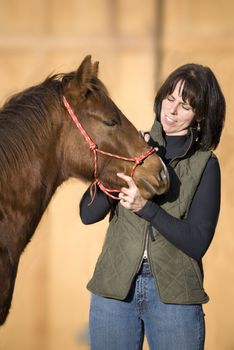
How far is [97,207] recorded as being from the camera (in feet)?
6.84

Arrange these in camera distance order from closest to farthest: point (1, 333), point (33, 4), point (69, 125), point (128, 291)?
point (128, 291) < point (69, 125) < point (33, 4) < point (1, 333)

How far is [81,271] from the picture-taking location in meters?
3.56

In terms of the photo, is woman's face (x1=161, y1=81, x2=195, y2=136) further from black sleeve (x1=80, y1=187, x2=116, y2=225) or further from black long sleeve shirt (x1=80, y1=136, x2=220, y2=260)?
black sleeve (x1=80, y1=187, x2=116, y2=225)

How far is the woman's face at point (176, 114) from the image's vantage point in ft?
6.65

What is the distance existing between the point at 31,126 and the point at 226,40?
1.93m

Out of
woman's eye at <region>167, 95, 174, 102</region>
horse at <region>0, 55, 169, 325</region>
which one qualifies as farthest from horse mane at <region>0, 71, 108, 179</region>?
woman's eye at <region>167, 95, 174, 102</region>

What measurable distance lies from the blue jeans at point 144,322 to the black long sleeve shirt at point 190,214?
0.18m

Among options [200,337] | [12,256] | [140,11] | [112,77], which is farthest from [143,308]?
[140,11]

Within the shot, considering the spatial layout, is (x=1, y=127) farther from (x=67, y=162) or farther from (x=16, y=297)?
(x=16, y=297)

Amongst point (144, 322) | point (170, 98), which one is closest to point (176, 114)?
point (170, 98)

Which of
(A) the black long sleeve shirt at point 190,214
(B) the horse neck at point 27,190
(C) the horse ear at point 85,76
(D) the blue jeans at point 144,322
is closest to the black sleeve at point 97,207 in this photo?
(A) the black long sleeve shirt at point 190,214

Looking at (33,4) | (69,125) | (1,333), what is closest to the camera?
(69,125)

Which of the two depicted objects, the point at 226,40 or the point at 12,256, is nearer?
the point at 12,256

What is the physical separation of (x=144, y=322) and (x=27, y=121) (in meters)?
0.84
